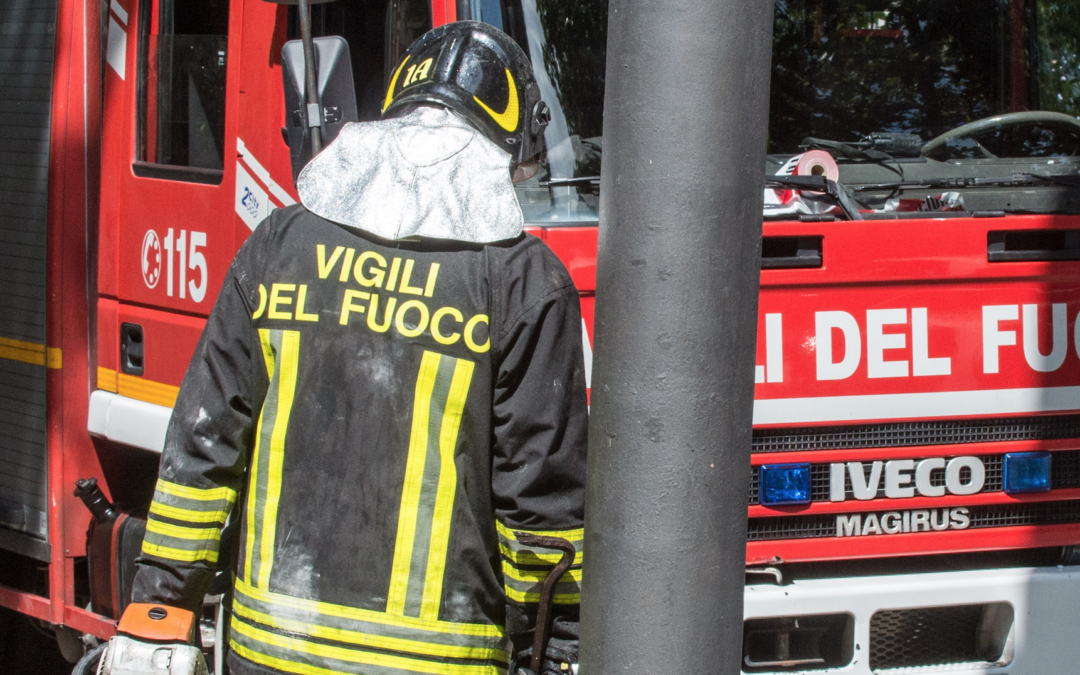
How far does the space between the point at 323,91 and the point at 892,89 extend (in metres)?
1.67

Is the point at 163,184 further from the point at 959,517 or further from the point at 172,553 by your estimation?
the point at 959,517

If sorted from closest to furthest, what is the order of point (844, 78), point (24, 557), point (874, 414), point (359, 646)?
point (359, 646) → point (874, 414) → point (844, 78) → point (24, 557)

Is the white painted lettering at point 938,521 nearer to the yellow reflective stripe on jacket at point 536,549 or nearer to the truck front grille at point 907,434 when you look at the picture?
the truck front grille at point 907,434

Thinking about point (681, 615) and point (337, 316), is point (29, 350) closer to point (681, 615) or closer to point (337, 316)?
point (337, 316)

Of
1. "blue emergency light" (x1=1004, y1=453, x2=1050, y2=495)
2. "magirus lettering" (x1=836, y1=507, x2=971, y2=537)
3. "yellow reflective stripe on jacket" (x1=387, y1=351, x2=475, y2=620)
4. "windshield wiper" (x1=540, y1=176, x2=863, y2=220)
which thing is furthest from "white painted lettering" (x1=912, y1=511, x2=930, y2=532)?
"yellow reflective stripe on jacket" (x1=387, y1=351, x2=475, y2=620)

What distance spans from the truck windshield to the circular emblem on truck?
52.3 inches

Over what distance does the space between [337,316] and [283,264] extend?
15cm

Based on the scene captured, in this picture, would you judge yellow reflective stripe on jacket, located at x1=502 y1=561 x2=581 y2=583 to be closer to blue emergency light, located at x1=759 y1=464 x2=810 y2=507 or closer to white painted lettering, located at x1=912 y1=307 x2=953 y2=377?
blue emergency light, located at x1=759 y1=464 x2=810 y2=507

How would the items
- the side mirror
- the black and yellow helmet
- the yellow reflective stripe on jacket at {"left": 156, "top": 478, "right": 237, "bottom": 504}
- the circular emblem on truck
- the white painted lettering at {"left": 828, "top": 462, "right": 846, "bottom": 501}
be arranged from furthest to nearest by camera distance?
1. the circular emblem on truck
2. the white painted lettering at {"left": 828, "top": 462, "right": 846, "bottom": 501}
3. the side mirror
4. the black and yellow helmet
5. the yellow reflective stripe on jacket at {"left": 156, "top": 478, "right": 237, "bottom": 504}

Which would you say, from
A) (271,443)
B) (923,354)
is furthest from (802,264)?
(271,443)

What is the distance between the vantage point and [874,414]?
2971mm

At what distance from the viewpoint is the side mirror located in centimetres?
290

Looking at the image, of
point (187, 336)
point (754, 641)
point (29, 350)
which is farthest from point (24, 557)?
point (754, 641)

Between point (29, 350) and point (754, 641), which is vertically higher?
point (29, 350)
